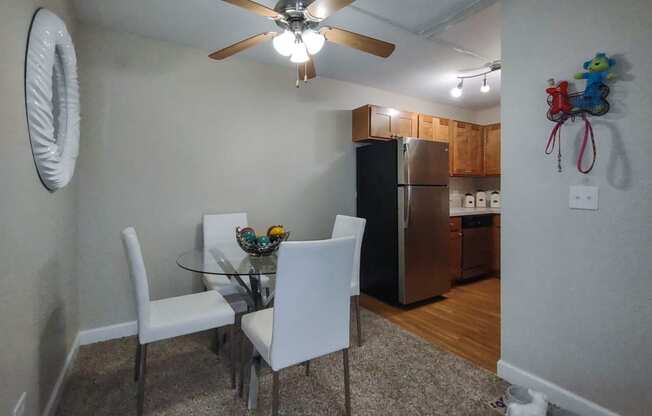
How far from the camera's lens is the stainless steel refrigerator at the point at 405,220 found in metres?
3.02

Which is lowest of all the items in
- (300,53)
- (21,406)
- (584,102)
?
(21,406)

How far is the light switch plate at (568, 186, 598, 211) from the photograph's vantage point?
149cm

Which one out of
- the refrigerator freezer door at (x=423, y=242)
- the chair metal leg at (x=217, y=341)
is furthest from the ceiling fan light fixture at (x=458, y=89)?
the chair metal leg at (x=217, y=341)

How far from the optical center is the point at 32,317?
1.35 metres

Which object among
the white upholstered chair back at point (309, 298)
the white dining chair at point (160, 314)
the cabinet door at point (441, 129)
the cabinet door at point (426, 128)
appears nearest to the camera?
the white upholstered chair back at point (309, 298)

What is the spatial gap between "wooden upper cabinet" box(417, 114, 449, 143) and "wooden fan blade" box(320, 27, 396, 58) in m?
2.15

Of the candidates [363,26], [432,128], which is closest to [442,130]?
[432,128]

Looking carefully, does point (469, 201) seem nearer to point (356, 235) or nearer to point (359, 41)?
point (356, 235)

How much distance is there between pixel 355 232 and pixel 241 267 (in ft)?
3.17

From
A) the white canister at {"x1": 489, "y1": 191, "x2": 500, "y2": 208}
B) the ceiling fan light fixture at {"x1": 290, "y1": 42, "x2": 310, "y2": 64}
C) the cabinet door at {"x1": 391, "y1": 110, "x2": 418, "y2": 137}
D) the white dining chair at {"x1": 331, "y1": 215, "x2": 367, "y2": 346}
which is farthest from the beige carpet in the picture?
the white canister at {"x1": 489, "y1": 191, "x2": 500, "y2": 208}

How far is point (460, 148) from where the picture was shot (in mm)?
4367

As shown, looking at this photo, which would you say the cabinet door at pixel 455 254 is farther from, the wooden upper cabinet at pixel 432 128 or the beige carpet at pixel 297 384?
the beige carpet at pixel 297 384

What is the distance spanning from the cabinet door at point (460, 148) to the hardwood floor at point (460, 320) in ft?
5.53

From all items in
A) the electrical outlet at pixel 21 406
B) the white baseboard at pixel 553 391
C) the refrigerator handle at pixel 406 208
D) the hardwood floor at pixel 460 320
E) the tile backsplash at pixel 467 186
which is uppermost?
the tile backsplash at pixel 467 186
